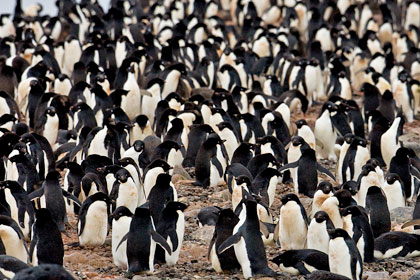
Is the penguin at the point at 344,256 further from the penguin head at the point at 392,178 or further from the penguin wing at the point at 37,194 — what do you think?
the penguin wing at the point at 37,194

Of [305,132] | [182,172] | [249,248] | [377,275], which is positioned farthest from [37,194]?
[305,132]

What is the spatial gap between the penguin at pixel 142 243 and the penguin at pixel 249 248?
672 millimetres

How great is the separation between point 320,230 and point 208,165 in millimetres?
3276

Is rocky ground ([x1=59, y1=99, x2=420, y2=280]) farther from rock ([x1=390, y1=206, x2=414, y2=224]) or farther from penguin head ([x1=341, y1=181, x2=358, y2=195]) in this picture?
penguin head ([x1=341, y1=181, x2=358, y2=195])

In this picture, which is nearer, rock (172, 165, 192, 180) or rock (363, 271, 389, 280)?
rock (363, 271, 389, 280)

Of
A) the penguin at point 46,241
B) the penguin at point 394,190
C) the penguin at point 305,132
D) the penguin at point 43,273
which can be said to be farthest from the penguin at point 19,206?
the penguin at point 305,132

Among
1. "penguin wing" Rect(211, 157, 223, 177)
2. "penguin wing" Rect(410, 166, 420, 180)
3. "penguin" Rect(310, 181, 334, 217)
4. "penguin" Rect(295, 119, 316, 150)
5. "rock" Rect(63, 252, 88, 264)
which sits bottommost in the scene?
"rock" Rect(63, 252, 88, 264)

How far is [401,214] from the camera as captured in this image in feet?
39.9

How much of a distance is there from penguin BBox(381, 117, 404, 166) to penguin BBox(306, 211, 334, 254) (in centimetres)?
490

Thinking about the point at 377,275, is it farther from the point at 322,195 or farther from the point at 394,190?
the point at 394,190

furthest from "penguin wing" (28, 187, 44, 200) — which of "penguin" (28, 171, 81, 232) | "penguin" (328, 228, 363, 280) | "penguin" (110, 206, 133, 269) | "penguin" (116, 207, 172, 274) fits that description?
"penguin" (328, 228, 363, 280)

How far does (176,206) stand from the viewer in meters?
10.3

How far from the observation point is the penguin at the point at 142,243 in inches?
382

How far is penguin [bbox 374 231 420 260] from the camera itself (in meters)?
10.6
